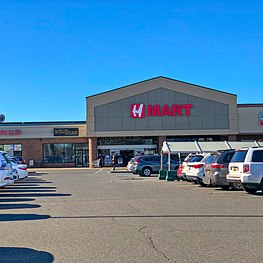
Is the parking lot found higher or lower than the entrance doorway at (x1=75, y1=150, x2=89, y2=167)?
lower

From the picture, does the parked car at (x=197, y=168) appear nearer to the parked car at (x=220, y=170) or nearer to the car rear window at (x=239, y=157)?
the parked car at (x=220, y=170)

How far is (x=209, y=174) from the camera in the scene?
17766mm

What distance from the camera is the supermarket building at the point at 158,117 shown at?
47.0 meters

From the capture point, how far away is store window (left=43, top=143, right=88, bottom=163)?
165 feet

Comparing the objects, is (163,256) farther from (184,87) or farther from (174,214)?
(184,87)

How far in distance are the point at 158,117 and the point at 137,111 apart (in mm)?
2376

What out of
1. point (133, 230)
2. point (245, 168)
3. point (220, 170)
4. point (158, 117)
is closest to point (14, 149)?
point (158, 117)

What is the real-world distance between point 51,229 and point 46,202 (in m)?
5.20

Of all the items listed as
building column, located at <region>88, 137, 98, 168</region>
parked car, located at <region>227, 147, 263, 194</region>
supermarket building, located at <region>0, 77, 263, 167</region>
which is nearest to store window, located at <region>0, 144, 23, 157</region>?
supermarket building, located at <region>0, 77, 263, 167</region>

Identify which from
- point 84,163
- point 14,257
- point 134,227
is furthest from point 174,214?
point 84,163

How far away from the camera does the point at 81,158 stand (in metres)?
51.2

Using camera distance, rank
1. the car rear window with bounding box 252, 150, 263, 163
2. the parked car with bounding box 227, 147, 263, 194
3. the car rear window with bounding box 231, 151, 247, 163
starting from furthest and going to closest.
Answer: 1. the car rear window with bounding box 231, 151, 247, 163
2. the car rear window with bounding box 252, 150, 263, 163
3. the parked car with bounding box 227, 147, 263, 194

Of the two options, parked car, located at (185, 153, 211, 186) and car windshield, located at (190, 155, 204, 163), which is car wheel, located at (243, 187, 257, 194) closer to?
parked car, located at (185, 153, 211, 186)

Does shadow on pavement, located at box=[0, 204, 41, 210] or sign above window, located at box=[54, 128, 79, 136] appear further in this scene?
sign above window, located at box=[54, 128, 79, 136]
